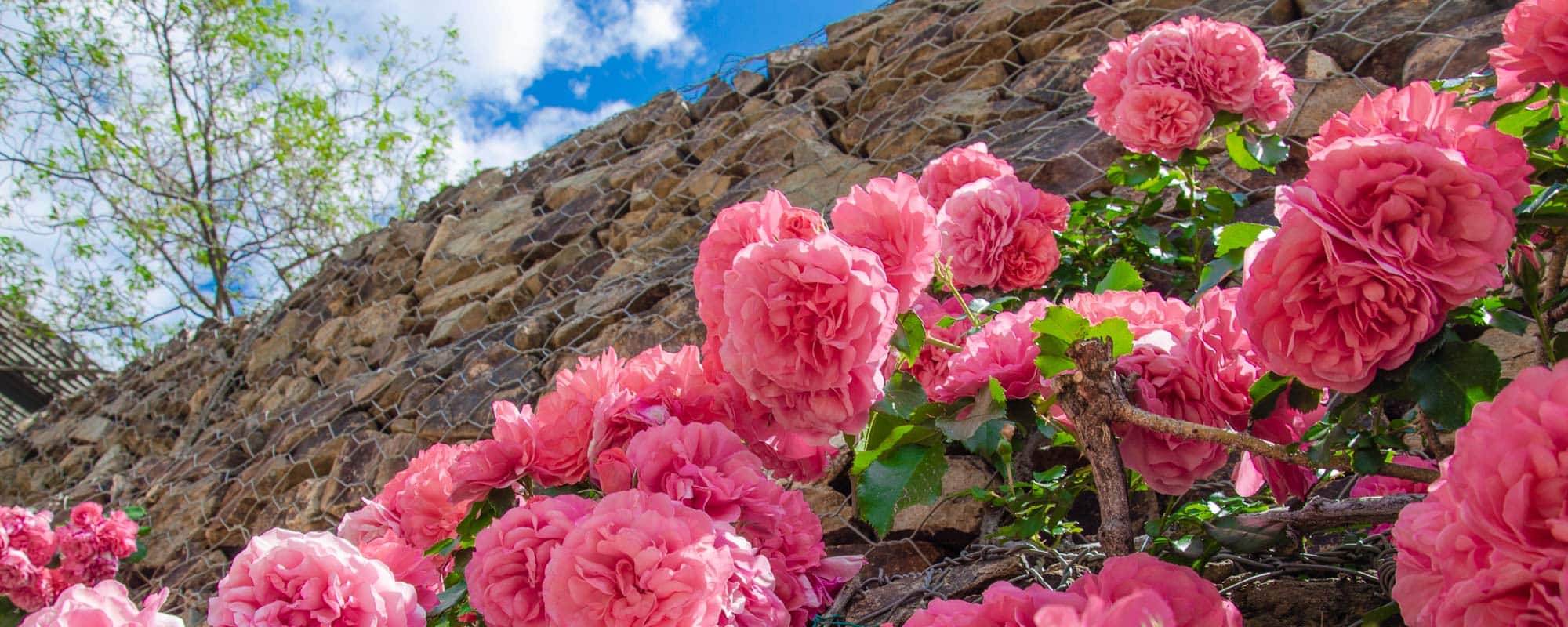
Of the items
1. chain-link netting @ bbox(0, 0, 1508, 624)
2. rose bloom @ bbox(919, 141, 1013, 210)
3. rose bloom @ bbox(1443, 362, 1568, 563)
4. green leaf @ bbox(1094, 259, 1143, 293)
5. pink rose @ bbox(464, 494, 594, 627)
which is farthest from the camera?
chain-link netting @ bbox(0, 0, 1508, 624)

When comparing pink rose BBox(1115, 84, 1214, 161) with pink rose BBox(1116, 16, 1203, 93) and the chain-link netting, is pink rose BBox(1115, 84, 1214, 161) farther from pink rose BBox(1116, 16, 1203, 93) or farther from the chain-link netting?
the chain-link netting

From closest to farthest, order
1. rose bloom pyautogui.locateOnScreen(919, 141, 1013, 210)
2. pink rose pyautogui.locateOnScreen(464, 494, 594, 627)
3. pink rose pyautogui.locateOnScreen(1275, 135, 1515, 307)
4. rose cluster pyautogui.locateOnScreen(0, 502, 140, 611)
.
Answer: pink rose pyautogui.locateOnScreen(1275, 135, 1515, 307) → pink rose pyautogui.locateOnScreen(464, 494, 594, 627) → rose bloom pyautogui.locateOnScreen(919, 141, 1013, 210) → rose cluster pyautogui.locateOnScreen(0, 502, 140, 611)

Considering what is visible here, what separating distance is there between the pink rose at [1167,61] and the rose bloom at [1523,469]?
77 cm

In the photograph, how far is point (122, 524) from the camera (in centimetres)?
196

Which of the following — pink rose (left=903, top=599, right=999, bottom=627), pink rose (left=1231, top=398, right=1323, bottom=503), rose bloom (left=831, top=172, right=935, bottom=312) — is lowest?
pink rose (left=1231, top=398, right=1323, bottom=503)

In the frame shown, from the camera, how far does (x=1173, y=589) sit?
475 mm

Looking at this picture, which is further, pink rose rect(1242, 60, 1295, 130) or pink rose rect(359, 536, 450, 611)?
pink rose rect(1242, 60, 1295, 130)

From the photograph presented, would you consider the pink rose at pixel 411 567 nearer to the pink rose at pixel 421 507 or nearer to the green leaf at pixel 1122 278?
the pink rose at pixel 421 507

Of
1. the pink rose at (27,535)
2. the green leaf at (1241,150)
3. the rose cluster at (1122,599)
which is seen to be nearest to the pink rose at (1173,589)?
the rose cluster at (1122,599)

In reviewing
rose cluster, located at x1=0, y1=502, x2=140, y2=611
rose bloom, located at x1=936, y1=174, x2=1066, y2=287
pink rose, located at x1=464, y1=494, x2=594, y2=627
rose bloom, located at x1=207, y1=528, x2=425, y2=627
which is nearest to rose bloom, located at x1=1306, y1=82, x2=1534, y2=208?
rose bloom, located at x1=936, y1=174, x2=1066, y2=287

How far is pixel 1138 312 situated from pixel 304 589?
0.59m

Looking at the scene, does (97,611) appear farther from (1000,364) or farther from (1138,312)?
(1138,312)

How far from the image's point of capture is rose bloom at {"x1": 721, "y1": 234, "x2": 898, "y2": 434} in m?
0.54

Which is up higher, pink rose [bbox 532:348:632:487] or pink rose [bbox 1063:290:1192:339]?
pink rose [bbox 532:348:632:487]
